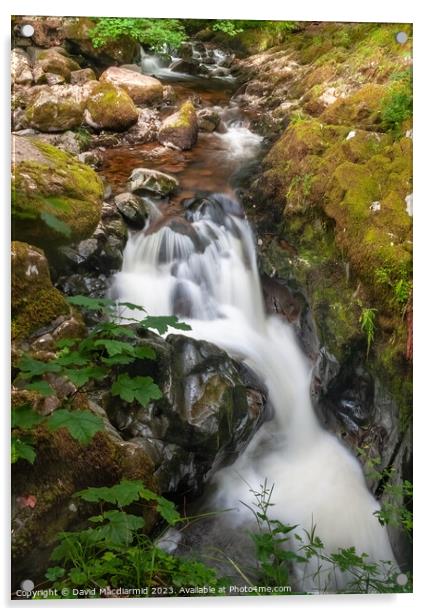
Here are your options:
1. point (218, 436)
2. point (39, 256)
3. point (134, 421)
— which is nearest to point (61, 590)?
point (134, 421)

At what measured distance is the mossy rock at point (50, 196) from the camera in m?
2.73

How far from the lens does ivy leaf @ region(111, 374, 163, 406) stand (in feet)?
8.35

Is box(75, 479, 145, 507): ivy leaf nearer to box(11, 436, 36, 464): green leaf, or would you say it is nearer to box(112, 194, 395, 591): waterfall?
box(11, 436, 36, 464): green leaf

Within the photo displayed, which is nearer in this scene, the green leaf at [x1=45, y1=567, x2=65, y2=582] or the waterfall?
the green leaf at [x1=45, y1=567, x2=65, y2=582]

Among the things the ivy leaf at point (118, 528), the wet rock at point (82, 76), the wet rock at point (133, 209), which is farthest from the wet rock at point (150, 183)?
the ivy leaf at point (118, 528)

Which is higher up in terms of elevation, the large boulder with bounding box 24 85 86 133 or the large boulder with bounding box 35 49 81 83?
the large boulder with bounding box 35 49 81 83

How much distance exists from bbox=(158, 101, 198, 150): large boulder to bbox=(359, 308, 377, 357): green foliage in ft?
4.12

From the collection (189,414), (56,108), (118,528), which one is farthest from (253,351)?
(56,108)

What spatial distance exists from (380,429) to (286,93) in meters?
1.79

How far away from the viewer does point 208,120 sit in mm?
3057

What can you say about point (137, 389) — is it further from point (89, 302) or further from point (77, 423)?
point (89, 302)

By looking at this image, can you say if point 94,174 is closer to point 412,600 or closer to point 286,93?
point 286,93

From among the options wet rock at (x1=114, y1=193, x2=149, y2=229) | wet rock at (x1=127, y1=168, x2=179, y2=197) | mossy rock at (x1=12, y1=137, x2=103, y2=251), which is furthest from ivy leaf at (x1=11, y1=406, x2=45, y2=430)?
wet rock at (x1=127, y1=168, x2=179, y2=197)

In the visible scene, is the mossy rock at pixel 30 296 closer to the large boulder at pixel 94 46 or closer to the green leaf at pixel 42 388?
the green leaf at pixel 42 388
